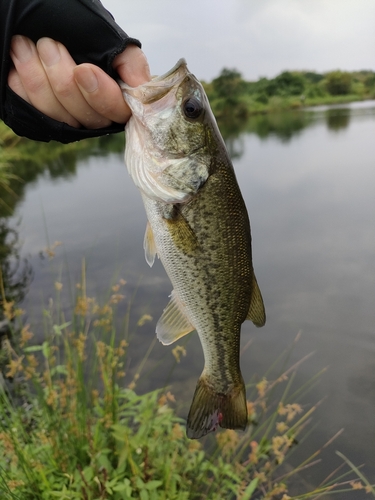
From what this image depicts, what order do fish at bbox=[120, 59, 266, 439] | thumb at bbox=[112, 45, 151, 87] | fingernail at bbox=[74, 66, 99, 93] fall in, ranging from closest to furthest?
fingernail at bbox=[74, 66, 99, 93]
thumb at bbox=[112, 45, 151, 87]
fish at bbox=[120, 59, 266, 439]

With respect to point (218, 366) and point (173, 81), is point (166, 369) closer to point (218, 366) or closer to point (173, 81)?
point (218, 366)

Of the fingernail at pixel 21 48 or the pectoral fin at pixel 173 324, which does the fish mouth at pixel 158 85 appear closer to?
the fingernail at pixel 21 48

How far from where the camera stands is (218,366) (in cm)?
206

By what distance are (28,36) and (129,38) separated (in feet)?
1.26

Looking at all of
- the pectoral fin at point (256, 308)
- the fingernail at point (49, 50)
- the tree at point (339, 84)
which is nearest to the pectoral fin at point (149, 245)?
the pectoral fin at point (256, 308)

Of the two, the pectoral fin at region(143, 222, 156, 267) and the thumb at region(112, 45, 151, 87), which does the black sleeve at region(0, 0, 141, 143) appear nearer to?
the thumb at region(112, 45, 151, 87)

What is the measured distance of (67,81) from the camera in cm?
153

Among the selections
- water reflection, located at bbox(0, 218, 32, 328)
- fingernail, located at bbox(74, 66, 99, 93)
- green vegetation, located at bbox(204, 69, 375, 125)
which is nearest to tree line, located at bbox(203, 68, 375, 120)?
green vegetation, located at bbox(204, 69, 375, 125)

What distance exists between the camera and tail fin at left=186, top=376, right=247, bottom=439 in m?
1.95

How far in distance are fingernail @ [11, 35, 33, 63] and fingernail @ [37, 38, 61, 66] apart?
55 millimetres

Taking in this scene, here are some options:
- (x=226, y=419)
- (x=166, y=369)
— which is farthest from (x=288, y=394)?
(x=226, y=419)

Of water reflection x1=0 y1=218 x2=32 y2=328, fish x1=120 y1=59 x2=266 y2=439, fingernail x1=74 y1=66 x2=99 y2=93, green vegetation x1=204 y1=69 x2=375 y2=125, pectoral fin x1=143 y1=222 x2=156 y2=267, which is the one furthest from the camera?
green vegetation x1=204 y1=69 x2=375 y2=125

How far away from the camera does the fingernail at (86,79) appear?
1.45 meters

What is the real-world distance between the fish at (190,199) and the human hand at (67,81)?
9 centimetres
